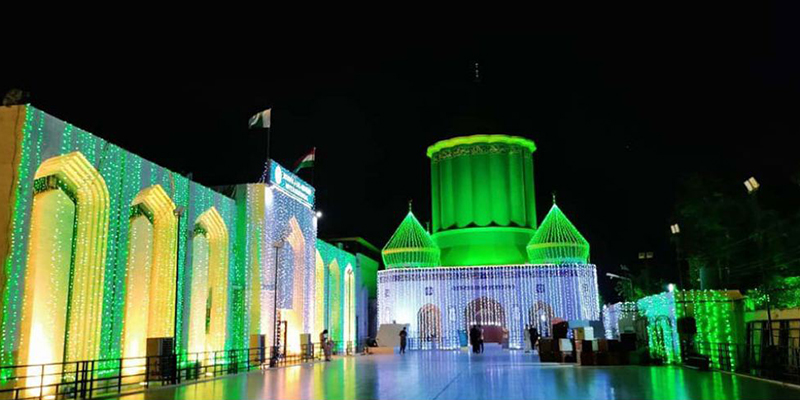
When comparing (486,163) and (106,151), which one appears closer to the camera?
(106,151)

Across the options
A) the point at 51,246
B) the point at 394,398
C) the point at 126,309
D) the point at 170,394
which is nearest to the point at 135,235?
the point at 126,309

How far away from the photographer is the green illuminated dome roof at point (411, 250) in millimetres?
39812

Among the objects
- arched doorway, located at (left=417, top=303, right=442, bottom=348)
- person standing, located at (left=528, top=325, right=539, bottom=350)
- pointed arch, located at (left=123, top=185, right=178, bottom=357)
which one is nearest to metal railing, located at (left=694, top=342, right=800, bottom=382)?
person standing, located at (left=528, top=325, right=539, bottom=350)

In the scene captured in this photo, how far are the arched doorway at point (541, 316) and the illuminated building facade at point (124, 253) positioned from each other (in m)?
13.1

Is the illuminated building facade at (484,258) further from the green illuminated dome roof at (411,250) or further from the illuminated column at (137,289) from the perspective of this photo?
the illuminated column at (137,289)

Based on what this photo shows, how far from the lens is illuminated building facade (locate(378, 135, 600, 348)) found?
36625 mm

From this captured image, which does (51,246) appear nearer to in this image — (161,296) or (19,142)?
(19,142)

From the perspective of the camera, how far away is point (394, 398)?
12539mm

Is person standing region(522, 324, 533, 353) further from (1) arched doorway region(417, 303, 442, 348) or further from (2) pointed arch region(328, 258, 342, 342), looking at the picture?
(2) pointed arch region(328, 258, 342, 342)

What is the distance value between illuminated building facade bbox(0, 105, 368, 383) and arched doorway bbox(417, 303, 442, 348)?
31.5ft

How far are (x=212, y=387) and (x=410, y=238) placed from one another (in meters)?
25.2

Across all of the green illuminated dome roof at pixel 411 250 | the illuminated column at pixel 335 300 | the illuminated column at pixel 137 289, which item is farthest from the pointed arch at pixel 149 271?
the green illuminated dome roof at pixel 411 250

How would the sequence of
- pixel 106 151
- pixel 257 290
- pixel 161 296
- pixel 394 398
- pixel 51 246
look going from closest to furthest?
1. pixel 394 398
2. pixel 51 246
3. pixel 106 151
4. pixel 161 296
5. pixel 257 290

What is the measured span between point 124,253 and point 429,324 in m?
21.4
